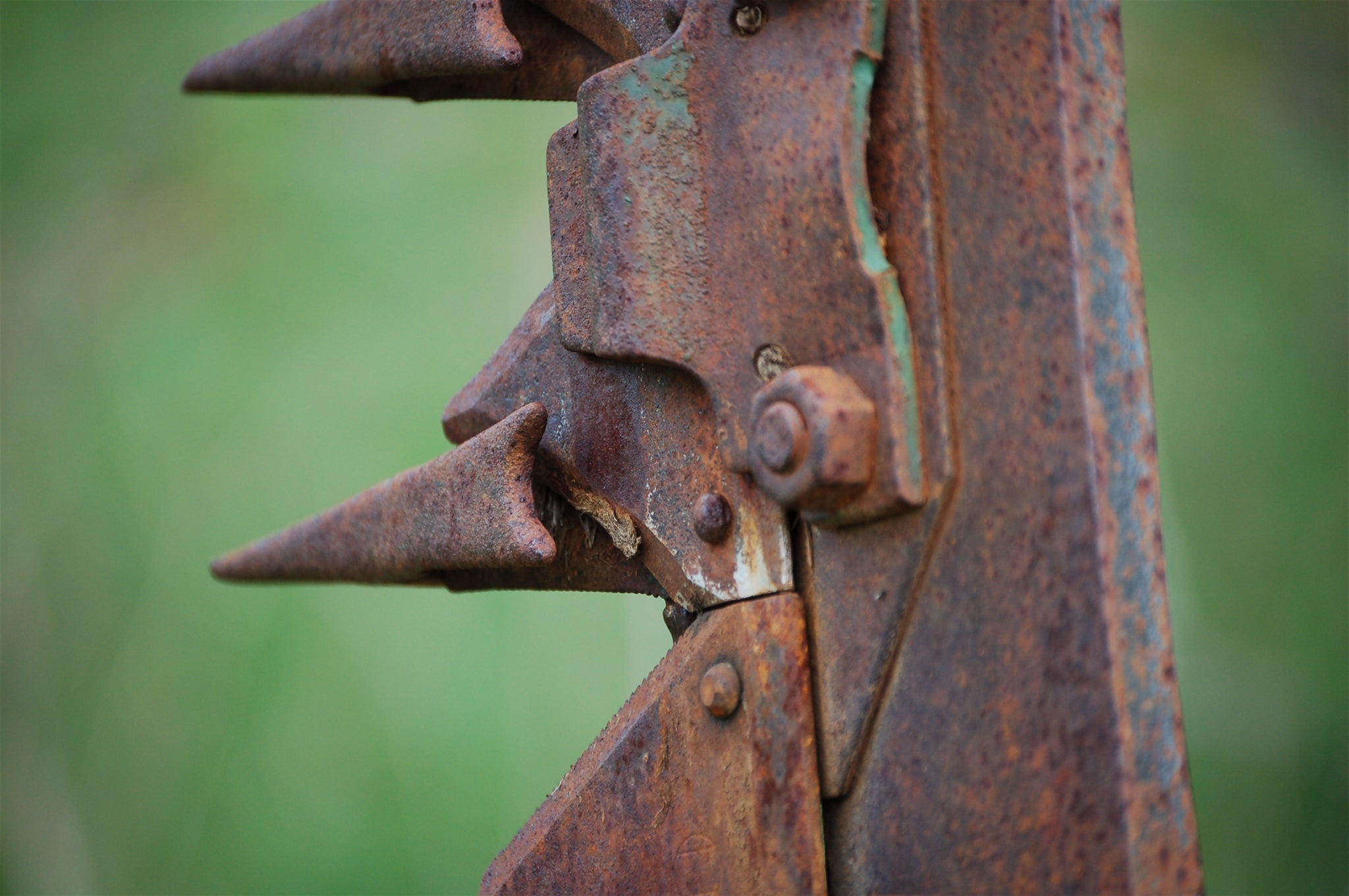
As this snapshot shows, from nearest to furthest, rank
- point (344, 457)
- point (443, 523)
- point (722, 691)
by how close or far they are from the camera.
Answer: point (722, 691)
point (443, 523)
point (344, 457)

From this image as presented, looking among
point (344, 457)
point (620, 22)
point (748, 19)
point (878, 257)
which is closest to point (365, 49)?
point (620, 22)

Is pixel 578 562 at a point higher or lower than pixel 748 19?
lower

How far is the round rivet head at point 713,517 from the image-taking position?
57 cm

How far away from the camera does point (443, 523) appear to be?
0.65m

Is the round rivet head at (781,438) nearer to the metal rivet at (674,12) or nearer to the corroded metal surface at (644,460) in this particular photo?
the corroded metal surface at (644,460)

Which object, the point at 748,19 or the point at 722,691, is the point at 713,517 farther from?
the point at 748,19

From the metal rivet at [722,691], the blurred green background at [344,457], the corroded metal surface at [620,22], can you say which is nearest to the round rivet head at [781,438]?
the metal rivet at [722,691]

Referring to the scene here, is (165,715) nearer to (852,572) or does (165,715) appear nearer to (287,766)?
(287,766)

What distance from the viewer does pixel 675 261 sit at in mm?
554

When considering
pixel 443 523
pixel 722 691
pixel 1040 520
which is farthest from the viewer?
pixel 443 523

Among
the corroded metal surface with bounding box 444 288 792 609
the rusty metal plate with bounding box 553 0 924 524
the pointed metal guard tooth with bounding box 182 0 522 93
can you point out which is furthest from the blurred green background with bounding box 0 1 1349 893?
the rusty metal plate with bounding box 553 0 924 524

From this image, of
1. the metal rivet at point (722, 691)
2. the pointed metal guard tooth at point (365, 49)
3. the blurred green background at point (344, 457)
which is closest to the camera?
the metal rivet at point (722, 691)

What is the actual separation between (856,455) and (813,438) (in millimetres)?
21

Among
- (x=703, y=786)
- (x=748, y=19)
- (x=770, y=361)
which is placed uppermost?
(x=748, y=19)
